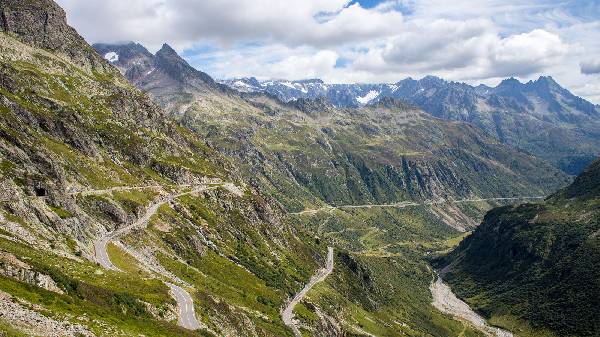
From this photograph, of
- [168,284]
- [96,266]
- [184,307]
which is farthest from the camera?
[168,284]

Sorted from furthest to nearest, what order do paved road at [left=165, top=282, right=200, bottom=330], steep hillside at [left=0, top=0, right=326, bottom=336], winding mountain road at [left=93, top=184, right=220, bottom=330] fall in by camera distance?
winding mountain road at [left=93, top=184, right=220, bottom=330], paved road at [left=165, top=282, right=200, bottom=330], steep hillside at [left=0, top=0, right=326, bottom=336]

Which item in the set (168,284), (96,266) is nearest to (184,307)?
(168,284)

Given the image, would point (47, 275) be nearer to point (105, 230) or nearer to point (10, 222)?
point (10, 222)

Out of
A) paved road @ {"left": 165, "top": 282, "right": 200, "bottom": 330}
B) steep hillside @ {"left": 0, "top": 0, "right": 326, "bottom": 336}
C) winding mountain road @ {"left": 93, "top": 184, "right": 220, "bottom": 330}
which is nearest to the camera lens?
steep hillside @ {"left": 0, "top": 0, "right": 326, "bottom": 336}

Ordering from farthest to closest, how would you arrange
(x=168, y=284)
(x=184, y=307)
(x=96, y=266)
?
(x=168, y=284) < (x=96, y=266) < (x=184, y=307)

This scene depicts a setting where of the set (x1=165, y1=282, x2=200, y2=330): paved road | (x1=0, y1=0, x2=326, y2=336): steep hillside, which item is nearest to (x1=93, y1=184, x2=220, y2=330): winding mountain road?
(x1=165, y1=282, x2=200, y2=330): paved road

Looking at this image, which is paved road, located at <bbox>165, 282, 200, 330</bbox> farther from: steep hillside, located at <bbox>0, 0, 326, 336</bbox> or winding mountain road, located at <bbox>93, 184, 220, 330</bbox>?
steep hillside, located at <bbox>0, 0, 326, 336</bbox>

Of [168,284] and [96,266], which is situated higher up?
[96,266]

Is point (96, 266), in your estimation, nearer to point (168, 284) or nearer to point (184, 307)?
point (168, 284)

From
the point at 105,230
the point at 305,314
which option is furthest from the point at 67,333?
the point at 305,314
